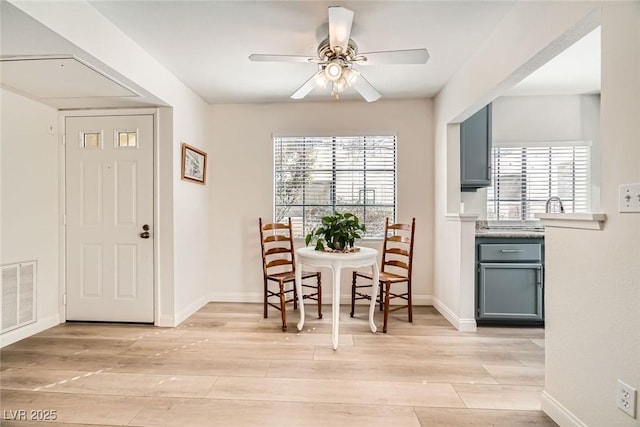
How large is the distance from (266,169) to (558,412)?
10.7ft

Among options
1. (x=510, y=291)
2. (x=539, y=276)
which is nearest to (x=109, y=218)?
(x=510, y=291)

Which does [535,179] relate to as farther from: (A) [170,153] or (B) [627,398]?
(A) [170,153]

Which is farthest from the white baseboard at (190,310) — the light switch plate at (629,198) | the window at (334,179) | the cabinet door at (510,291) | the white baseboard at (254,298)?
the light switch plate at (629,198)

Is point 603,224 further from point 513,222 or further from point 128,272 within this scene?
point 128,272

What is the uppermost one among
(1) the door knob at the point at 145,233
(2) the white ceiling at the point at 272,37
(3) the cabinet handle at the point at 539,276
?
(2) the white ceiling at the point at 272,37

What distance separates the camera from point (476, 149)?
3.24 m

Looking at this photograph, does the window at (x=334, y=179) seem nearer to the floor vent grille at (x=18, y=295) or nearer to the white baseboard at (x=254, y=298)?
the white baseboard at (x=254, y=298)

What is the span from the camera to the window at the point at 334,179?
12.2ft

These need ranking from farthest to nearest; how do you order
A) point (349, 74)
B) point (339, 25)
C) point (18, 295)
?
point (18, 295), point (349, 74), point (339, 25)

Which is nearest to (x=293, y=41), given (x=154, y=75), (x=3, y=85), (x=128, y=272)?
(x=154, y=75)

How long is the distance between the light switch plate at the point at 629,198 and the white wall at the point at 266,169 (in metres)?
2.44

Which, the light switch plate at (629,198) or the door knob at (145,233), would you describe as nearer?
the light switch plate at (629,198)

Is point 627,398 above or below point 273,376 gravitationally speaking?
above

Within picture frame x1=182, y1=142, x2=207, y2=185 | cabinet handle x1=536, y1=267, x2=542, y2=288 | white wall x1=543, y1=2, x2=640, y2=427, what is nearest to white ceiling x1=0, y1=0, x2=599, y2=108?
picture frame x1=182, y1=142, x2=207, y2=185
